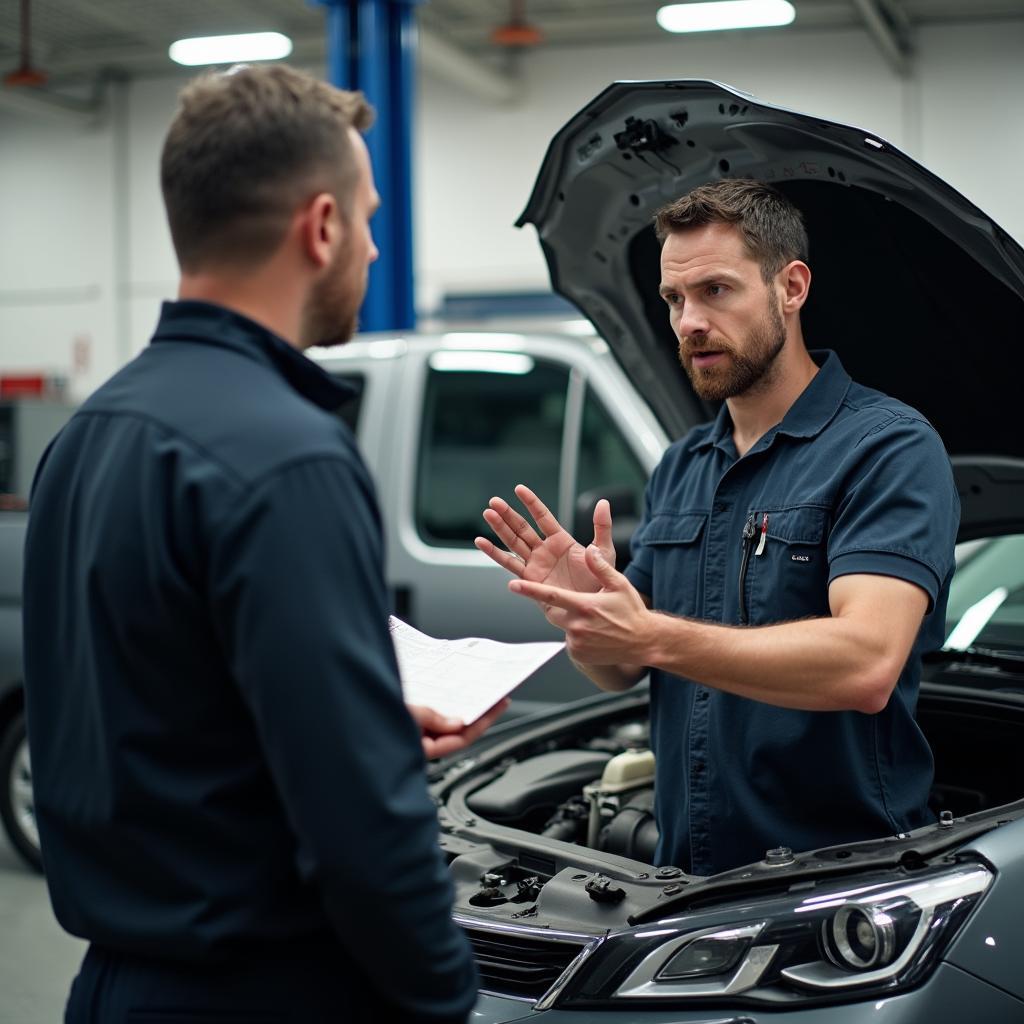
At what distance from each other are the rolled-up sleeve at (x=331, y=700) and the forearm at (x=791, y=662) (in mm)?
663

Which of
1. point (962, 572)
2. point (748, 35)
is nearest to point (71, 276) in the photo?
point (748, 35)

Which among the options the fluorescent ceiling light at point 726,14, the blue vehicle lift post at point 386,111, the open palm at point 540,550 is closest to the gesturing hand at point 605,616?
the open palm at point 540,550

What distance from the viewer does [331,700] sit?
1.21m

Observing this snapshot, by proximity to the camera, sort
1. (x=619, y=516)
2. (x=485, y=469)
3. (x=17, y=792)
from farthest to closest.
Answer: (x=17, y=792)
(x=485, y=469)
(x=619, y=516)

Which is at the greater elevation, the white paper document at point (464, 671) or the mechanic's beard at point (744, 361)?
the mechanic's beard at point (744, 361)

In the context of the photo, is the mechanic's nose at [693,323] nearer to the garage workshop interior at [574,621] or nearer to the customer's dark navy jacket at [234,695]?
Result: the garage workshop interior at [574,621]

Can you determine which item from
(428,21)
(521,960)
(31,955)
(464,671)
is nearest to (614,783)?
(521,960)

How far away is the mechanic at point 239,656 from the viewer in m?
1.22

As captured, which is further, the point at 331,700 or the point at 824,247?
the point at 824,247

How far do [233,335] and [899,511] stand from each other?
112 centimetres

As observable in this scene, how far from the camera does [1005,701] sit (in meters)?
2.59

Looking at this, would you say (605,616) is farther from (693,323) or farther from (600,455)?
(600,455)

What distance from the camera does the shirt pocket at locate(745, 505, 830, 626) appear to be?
2123 millimetres

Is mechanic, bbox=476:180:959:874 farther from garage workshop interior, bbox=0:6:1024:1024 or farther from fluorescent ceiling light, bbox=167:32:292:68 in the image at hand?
fluorescent ceiling light, bbox=167:32:292:68
